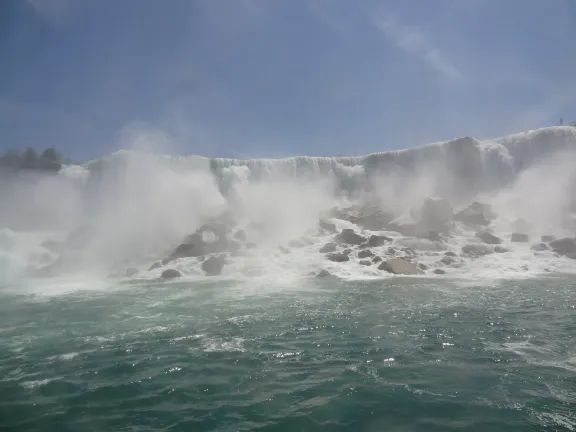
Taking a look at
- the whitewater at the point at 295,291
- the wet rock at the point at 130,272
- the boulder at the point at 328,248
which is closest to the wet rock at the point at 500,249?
the whitewater at the point at 295,291

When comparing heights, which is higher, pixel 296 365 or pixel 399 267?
pixel 296 365

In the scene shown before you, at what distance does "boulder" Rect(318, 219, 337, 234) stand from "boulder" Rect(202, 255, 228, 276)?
8468 millimetres

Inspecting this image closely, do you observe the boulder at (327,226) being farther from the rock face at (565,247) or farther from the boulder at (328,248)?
the rock face at (565,247)

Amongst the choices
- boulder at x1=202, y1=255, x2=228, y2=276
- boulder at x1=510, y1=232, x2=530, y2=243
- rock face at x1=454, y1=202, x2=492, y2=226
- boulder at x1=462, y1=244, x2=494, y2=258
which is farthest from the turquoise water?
rock face at x1=454, y1=202, x2=492, y2=226

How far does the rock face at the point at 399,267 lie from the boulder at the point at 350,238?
426cm

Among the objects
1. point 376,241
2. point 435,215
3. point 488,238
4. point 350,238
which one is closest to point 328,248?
point 350,238

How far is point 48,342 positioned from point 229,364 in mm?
4703

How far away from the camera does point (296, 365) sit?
294 inches

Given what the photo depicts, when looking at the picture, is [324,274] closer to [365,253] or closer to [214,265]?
[365,253]

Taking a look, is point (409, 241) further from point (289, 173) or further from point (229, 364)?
point (229, 364)

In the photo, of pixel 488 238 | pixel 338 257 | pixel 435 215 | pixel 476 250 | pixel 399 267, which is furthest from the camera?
pixel 435 215

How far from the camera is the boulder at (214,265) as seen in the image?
72.7ft

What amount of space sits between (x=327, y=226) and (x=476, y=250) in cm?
974

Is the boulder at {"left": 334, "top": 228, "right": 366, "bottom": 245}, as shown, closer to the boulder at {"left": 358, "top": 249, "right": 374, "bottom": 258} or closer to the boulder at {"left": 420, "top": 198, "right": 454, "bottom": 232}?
the boulder at {"left": 358, "top": 249, "right": 374, "bottom": 258}
